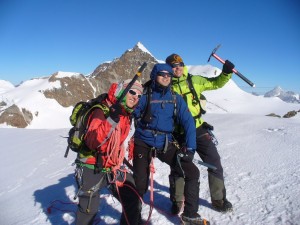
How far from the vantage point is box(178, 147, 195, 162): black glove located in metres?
4.40

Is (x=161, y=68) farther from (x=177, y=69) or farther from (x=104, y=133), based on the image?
(x=104, y=133)

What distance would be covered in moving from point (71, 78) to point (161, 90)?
76741 mm

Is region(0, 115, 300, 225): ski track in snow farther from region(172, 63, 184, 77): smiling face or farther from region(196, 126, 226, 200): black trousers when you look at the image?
region(172, 63, 184, 77): smiling face

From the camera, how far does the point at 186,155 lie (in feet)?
14.4

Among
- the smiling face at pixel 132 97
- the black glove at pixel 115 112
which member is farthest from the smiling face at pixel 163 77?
the black glove at pixel 115 112

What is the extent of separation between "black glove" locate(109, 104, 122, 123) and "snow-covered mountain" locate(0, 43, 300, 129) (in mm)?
52665

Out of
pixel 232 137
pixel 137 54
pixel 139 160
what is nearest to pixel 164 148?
pixel 139 160

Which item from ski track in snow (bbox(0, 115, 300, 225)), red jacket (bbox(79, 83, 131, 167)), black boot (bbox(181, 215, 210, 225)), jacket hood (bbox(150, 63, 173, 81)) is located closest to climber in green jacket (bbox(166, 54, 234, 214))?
ski track in snow (bbox(0, 115, 300, 225))

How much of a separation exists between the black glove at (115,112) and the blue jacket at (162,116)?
99 centimetres

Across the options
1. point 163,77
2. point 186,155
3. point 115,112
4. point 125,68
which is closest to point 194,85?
point 163,77

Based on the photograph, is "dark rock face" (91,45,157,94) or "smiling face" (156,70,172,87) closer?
"smiling face" (156,70,172,87)

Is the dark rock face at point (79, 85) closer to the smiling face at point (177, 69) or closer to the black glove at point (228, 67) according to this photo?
the black glove at point (228, 67)

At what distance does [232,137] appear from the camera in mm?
10750

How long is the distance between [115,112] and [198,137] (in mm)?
2065
